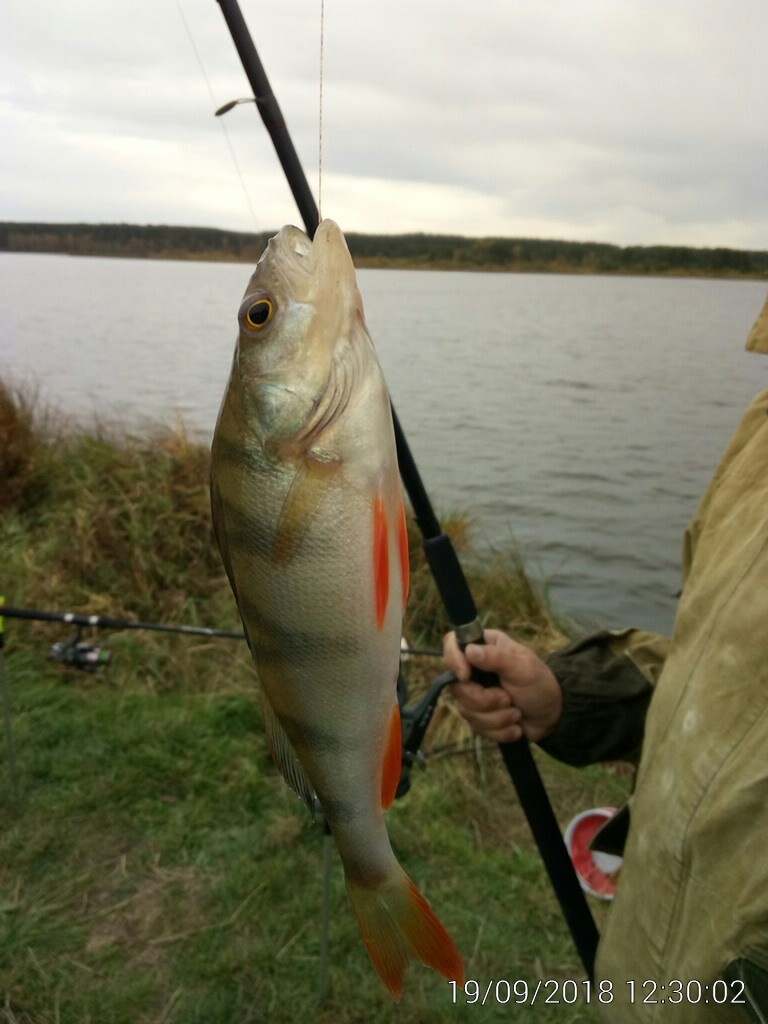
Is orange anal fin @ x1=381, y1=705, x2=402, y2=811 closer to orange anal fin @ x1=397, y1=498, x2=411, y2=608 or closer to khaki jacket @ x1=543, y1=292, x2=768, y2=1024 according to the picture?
orange anal fin @ x1=397, y1=498, x2=411, y2=608

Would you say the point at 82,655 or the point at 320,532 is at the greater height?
the point at 320,532

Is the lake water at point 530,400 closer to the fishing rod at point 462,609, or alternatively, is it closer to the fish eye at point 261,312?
the fishing rod at point 462,609

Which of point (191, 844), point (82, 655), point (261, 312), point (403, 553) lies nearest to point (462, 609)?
point (403, 553)

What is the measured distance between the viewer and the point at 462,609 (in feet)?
7.15

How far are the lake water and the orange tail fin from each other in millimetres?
6491

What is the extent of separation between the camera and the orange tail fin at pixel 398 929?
1.34 meters

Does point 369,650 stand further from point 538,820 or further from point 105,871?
point 105,871

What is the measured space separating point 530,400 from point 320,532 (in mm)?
15484

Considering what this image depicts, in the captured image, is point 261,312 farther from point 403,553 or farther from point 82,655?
point 82,655

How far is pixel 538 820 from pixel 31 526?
5721mm

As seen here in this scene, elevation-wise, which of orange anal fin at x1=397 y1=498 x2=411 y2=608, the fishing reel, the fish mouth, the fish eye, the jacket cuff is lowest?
the fishing reel

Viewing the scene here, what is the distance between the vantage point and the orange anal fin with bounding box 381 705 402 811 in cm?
134

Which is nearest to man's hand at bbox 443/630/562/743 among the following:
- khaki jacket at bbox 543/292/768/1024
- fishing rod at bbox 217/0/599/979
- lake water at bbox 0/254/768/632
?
fishing rod at bbox 217/0/599/979

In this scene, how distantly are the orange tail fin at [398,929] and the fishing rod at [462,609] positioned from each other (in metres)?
0.82
